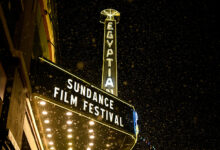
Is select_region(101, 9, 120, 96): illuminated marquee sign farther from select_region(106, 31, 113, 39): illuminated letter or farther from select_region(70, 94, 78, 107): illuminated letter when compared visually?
select_region(70, 94, 78, 107): illuminated letter

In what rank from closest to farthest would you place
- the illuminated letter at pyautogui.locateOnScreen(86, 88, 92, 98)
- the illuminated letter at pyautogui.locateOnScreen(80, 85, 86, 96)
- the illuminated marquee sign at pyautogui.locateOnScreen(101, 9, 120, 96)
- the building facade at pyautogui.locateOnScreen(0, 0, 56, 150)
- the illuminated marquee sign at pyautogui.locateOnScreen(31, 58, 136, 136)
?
1. the building facade at pyautogui.locateOnScreen(0, 0, 56, 150)
2. the illuminated marquee sign at pyautogui.locateOnScreen(31, 58, 136, 136)
3. the illuminated letter at pyautogui.locateOnScreen(80, 85, 86, 96)
4. the illuminated letter at pyautogui.locateOnScreen(86, 88, 92, 98)
5. the illuminated marquee sign at pyautogui.locateOnScreen(101, 9, 120, 96)

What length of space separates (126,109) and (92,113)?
173 cm

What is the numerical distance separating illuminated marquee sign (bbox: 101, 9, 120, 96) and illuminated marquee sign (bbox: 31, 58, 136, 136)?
10.9 feet

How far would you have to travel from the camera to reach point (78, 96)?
26.1 ft

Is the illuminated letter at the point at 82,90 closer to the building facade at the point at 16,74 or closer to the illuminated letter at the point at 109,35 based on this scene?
the building facade at the point at 16,74

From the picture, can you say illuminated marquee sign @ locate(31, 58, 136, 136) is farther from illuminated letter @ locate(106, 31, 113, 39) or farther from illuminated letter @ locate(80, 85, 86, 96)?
illuminated letter @ locate(106, 31, 113, 39)

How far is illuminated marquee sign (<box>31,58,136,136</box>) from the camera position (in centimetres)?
724

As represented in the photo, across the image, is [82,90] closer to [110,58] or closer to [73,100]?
[73,100]

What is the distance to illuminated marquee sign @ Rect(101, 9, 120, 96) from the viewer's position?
12926 mm

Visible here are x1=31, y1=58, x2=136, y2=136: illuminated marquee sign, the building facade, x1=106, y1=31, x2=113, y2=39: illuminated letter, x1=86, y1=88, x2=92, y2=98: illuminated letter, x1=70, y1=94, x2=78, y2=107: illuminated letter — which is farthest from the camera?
x1=106, y1=31, x2=113, y2=39: illuminated letter

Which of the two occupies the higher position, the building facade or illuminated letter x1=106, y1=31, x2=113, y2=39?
illuminated letter x1=106, y1=31, x2=113, y2=39

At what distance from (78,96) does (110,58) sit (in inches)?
247

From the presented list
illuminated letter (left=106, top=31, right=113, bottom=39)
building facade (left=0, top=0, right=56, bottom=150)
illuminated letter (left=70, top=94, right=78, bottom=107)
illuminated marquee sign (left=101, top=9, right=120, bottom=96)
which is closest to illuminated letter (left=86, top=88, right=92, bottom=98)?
illuminated letter (left=70, top=94, right=78, bottom=107)

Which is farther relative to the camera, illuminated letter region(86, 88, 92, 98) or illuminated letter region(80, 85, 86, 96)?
illuminated letter region(86, 88, 92, 98)
